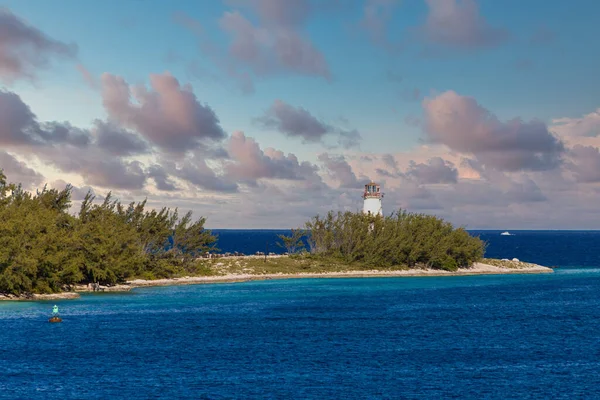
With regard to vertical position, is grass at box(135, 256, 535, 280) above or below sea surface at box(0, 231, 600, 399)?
above

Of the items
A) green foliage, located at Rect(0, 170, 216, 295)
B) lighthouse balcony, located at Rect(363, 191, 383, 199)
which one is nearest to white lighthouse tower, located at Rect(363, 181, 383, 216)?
lighthouse balcony, located at Rect(363, 191, 383, 199)

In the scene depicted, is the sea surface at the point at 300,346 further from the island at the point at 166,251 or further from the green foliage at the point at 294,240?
the green foliage at the point at 294,240

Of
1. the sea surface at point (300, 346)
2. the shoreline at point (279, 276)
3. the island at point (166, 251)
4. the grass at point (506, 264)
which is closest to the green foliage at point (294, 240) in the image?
the island at point (166, 251)

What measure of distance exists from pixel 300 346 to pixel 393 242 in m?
77.6

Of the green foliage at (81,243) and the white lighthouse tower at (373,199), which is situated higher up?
the white lighthouse tower at (373,199)

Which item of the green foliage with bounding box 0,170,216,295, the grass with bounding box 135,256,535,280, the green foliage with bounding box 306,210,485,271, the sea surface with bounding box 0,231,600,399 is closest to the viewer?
the sea surface with bounding box 0,231,600,399

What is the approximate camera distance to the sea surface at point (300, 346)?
43938mm

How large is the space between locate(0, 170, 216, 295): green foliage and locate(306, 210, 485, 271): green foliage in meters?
28.5

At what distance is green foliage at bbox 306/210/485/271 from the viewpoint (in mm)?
134500

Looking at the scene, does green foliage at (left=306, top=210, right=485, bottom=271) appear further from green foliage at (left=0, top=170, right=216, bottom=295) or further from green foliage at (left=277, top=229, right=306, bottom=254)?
green foliage at (left=0, top=170, right=216, bottom=295)

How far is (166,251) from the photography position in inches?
4500

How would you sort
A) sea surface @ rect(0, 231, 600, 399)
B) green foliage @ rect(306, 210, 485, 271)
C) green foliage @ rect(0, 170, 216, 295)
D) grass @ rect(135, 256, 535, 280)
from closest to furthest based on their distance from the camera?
sea surface @ rect(0, 231, 600, 399) < green foliage @ rect(0, 170, 216, 295) < grass @ rect(135, 256, 535, 280) < green foliage @ rect(306, 210, 485, 271)

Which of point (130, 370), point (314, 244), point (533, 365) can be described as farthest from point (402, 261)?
point (130, 370)

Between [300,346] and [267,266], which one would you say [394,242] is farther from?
[300,346]
